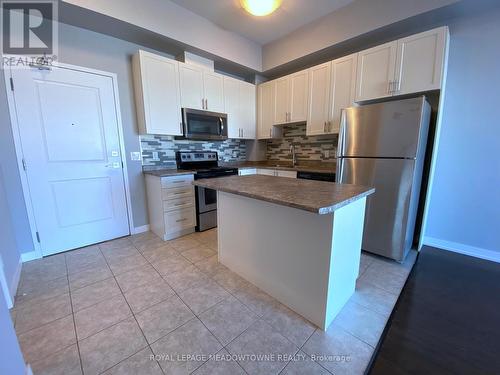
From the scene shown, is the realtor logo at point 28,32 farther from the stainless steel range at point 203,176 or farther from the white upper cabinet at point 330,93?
the white upper cabinet at point 330,93

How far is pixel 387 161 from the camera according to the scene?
7.16 ft

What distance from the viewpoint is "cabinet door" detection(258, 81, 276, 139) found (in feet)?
12.2

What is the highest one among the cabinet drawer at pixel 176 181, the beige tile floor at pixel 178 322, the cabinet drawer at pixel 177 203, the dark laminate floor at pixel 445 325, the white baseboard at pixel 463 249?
the cabinet drawer at pixel 176 181

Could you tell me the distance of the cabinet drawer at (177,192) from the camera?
271 centimetres

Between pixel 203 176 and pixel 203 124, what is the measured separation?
0.83 metres

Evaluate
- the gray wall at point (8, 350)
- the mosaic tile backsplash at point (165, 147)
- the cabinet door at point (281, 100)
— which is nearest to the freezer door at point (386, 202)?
the cabinet door at point (281, 100)

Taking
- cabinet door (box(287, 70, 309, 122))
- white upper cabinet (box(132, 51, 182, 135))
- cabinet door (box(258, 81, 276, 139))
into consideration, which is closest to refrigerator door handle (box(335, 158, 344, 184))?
cabinet door (box(287, 70, 309, 122))

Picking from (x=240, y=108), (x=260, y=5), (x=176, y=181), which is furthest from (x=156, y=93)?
(x=260, y=5)

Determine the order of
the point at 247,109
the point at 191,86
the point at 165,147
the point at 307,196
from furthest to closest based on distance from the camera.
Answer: the point at 247,109 < the point at 165,147 < the point at 191,86 < the point at 307,196

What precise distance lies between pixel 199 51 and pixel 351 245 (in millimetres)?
3107

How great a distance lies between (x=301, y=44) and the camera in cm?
310

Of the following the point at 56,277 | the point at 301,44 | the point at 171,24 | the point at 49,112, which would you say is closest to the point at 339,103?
the point at 301,44

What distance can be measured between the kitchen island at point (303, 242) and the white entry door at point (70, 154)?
1.67m

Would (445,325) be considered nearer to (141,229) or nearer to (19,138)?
(141,229)
